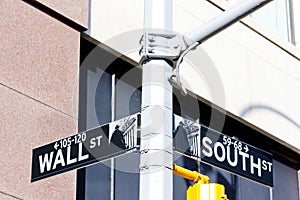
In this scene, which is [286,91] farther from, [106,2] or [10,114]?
[10,114]

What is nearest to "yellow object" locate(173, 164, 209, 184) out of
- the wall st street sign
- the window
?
the wall st street sign

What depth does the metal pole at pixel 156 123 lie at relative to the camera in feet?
22.0

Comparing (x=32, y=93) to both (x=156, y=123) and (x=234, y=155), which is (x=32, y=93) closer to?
(x=234, y=155)

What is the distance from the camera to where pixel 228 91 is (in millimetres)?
13586

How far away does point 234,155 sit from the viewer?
7.55m

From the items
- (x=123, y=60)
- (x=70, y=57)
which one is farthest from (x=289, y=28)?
(x=70, y=57)

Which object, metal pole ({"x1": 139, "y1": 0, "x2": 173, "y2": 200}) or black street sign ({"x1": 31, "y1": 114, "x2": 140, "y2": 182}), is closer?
metal pole ({"x1": 139, "y1": 0, "x2": 173, "y2": 200})

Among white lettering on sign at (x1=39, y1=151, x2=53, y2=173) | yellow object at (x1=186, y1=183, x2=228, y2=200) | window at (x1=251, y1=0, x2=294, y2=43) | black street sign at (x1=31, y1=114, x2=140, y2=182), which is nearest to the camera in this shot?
yellow object at (x1=186, y1=183, x2=228, y2=200)

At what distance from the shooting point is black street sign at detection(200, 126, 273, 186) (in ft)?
24.2

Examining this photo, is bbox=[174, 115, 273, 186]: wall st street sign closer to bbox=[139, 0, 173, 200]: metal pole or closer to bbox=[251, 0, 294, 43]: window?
bbox=[139, 0, 173, 200]: metal pole

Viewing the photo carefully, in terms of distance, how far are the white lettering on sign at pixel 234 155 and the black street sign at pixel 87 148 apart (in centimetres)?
66

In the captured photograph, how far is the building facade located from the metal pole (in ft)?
4.23

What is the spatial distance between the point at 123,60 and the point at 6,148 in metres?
2.61

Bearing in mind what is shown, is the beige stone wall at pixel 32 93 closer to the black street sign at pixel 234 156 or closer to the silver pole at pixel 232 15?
the black street sign at pixel 234 156
